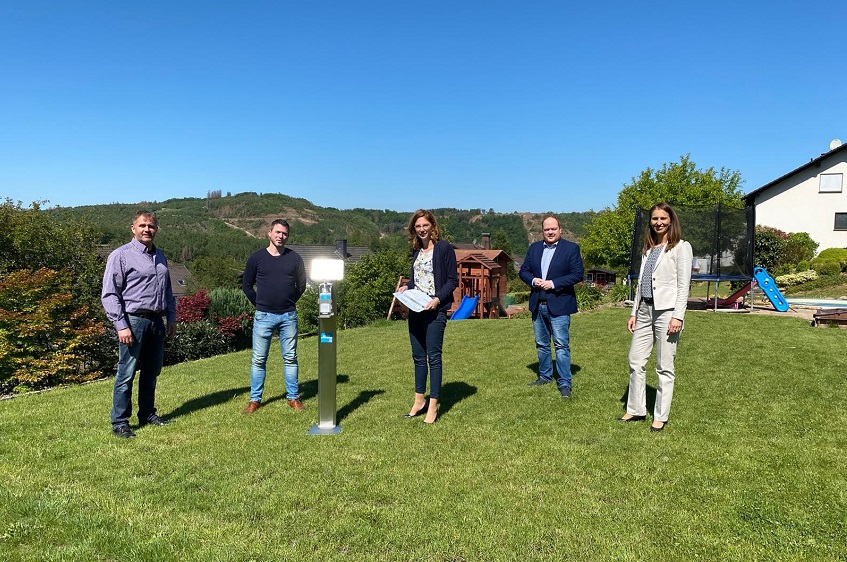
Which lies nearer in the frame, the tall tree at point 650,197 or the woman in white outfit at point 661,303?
the woman in white outfit at point 661,303

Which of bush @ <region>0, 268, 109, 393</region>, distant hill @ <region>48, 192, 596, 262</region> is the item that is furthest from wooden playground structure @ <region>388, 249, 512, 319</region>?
distant hill @ <region>48, 192, 596, 262</region>

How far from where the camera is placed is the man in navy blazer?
18.9 feet

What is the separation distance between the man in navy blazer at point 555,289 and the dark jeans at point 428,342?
58.7 inches

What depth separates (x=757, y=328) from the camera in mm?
10250

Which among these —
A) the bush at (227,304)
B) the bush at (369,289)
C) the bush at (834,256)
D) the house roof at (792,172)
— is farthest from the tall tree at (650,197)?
the bush at (227,304)

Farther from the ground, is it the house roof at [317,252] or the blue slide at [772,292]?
the house roof at [317,252]

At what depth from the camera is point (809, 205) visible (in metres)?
32.5

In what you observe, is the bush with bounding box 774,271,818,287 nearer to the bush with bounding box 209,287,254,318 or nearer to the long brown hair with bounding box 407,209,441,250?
the bush with bounding box 209,287,254,318

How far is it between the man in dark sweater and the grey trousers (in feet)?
11.4

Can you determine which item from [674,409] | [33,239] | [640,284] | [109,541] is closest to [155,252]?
[109,541]

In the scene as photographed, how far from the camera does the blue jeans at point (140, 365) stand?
4.58 m

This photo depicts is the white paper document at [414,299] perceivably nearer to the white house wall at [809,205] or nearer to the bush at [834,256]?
the bush at [834,256]

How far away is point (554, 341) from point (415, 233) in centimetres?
223

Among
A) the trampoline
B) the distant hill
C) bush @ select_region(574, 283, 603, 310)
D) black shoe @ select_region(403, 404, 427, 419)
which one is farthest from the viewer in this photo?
the distant hill
